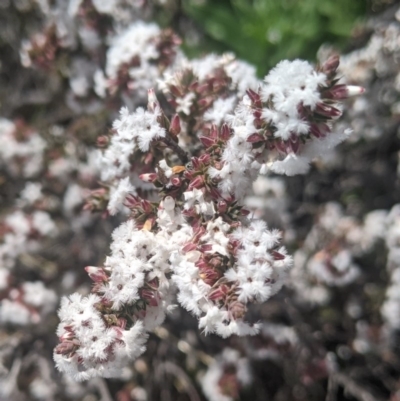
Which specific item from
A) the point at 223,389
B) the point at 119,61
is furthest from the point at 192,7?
the point at 223,389

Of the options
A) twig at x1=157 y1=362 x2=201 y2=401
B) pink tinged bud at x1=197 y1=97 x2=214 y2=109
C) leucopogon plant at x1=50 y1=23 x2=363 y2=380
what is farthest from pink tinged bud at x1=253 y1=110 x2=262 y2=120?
twig at x1=157 y1=362 x2=201 y2=401

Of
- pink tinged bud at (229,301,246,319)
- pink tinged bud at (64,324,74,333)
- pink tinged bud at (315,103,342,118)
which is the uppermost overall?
pink tinged bud at (315,103,342,118)

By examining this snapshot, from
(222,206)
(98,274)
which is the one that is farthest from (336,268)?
(98,274)

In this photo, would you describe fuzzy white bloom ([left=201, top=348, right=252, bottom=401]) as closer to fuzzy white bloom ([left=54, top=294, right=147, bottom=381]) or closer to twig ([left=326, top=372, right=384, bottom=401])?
twig ([left=326, top=372, right=384, bottom=401])

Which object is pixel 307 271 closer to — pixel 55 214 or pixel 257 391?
pixel 257 391

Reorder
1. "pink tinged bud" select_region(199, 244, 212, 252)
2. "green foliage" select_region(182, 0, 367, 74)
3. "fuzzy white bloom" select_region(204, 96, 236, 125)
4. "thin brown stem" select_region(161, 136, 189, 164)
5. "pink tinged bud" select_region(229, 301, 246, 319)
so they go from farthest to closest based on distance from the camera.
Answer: "green foliage" select_region(182, 0, 367, 74)
"fuzzy white bloom" select_region(204, 96, 236, 125)
"thin brown stem" select_region(161, 136, 189, 164)
"pink tinged bud" select_region(199, 244, 212, 252)
"pink tinged bud" select_region(229, 301, 246, 319)

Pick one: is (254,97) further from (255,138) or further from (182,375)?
(182,375)
